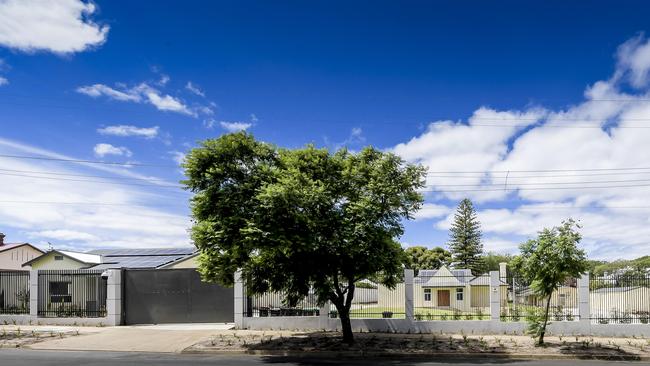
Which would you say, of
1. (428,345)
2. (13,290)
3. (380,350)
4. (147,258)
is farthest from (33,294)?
(428,345)

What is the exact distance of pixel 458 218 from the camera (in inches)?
3511

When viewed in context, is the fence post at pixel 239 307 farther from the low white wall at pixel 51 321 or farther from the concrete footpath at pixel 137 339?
the low white wall at pixel 51 321

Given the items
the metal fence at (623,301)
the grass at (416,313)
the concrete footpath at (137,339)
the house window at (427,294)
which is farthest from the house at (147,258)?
the metal fence at (623,301)

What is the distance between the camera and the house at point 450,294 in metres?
22.9

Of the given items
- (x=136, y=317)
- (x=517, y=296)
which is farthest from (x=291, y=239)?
(x=136, y=317)

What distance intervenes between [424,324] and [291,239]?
26.0 feet

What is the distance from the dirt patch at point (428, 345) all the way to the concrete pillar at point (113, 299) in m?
6.52

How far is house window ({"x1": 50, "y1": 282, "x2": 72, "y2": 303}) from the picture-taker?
26.3 meters

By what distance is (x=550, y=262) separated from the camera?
17750 mm

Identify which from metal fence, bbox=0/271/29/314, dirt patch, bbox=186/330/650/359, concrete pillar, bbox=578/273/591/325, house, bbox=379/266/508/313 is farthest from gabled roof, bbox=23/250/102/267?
concrete pillar, bbox=578/273/591/325

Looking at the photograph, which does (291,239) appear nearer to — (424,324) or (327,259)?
(327,259)

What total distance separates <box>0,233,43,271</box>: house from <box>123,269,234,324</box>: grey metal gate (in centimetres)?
2148

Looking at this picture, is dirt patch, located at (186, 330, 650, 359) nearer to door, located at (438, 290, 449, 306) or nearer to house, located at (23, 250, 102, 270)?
door, located at (438, 290, 449, 306)

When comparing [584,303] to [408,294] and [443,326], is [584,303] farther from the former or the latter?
[408,294]
